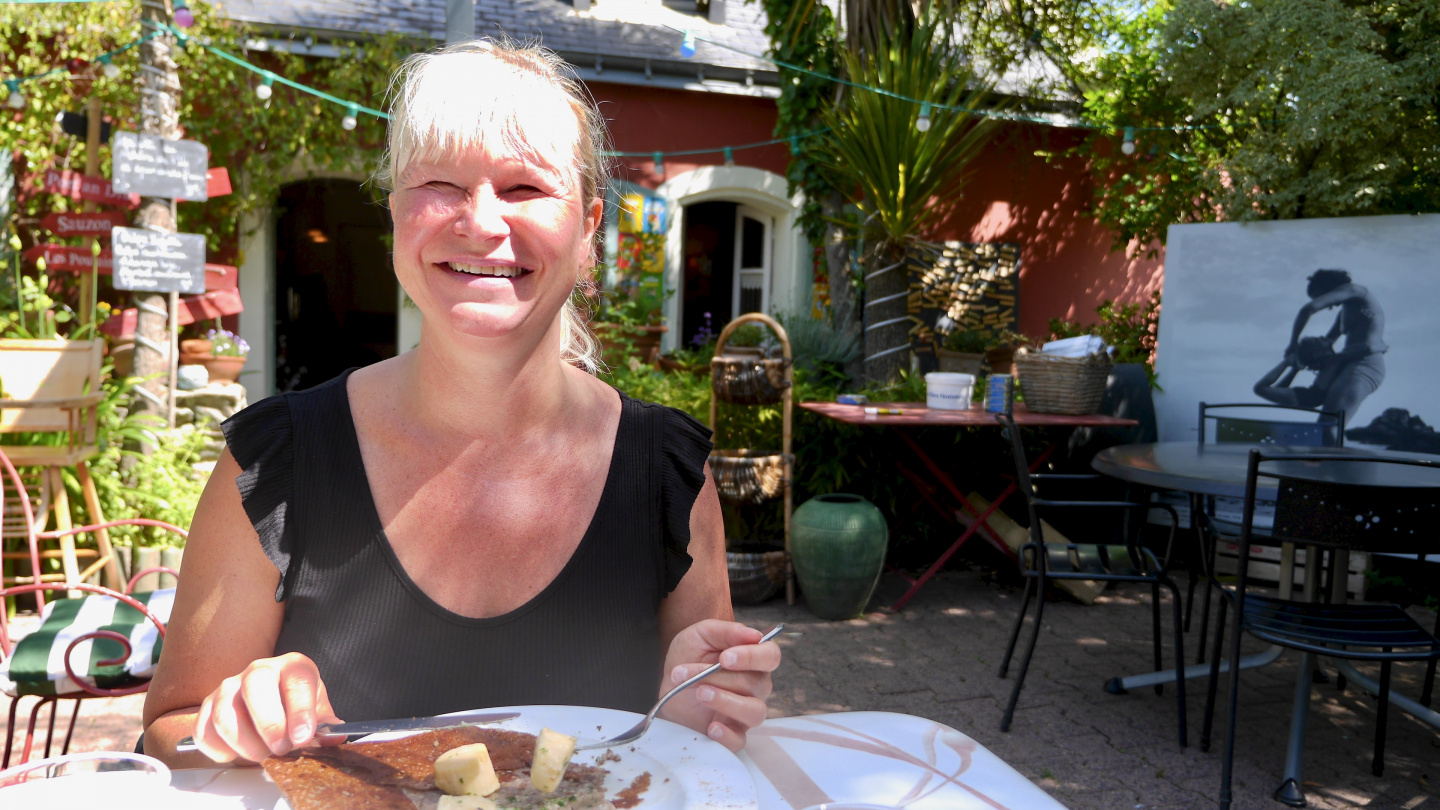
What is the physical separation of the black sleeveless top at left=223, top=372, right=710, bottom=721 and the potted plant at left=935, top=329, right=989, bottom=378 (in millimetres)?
7190

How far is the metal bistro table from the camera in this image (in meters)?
3.10

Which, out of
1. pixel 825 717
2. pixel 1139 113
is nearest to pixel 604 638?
pixel 825 717

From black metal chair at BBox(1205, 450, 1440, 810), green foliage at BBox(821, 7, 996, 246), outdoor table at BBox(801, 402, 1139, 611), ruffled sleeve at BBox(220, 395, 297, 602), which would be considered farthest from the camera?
green foliage at BBox(821, 7, 996, 246)

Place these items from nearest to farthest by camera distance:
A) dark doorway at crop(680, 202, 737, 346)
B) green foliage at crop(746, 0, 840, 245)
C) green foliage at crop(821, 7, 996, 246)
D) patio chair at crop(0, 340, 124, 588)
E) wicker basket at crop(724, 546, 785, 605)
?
patio chair at crop(0, 340, 124, 588) < wicker basket at crop(724, 546, 785, 605) < green foliage at crop(821, 7, 996, 246) < green foliage at crop(746, 0, 840, 245) < dark doorway at crop(680, 202, 737, 346)

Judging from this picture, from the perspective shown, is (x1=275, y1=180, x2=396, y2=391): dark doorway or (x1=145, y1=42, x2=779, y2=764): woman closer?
(x1=145, y1=42, x2=779, y2=764): woman

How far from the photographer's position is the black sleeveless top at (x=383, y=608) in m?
1.25

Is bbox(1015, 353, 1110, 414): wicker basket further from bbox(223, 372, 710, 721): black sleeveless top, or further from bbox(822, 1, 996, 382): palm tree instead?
bbox(223, 372, 710, 721): black sleeveless top

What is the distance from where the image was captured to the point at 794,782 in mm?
997

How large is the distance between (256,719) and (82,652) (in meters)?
1.80

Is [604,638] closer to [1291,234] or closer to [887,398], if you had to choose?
[887,398]

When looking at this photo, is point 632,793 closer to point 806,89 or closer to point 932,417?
point 932,417

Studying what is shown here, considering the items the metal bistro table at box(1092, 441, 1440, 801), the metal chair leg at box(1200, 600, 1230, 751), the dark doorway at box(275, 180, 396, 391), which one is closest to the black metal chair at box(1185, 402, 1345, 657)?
the metal bistro table at box(1092, 441, 1440, 801)

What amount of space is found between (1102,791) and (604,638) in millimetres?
2354

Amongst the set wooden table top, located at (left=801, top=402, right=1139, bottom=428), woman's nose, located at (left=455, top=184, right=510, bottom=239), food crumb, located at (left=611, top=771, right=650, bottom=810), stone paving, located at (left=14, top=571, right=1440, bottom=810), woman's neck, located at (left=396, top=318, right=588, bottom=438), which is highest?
woman's nose, located at (left=455, top=184, right=510, bottom=239)
